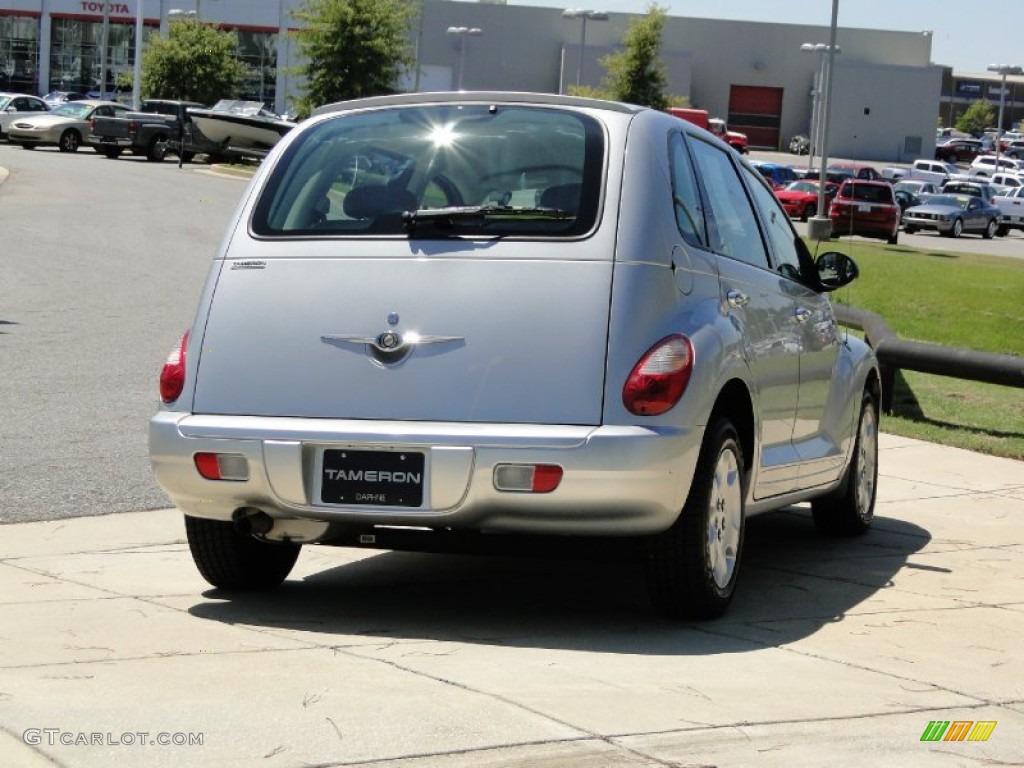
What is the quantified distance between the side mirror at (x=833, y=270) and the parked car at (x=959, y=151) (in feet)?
384

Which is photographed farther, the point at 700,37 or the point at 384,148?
the point at 700,37

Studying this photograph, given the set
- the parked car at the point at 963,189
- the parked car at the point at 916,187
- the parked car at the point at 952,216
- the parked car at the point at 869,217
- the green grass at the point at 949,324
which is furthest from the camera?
the parked car at the point at 916,187

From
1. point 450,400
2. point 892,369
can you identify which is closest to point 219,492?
point 450,400

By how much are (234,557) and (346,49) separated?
5560cm

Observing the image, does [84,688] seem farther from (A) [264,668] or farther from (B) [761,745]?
(B) [761,745]

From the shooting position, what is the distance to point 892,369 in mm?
13367

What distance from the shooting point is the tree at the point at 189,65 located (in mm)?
74625

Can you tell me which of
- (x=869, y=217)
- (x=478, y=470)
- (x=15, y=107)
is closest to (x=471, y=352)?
(x=478, y=470)

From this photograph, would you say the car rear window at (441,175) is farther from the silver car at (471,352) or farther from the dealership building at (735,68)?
the dealership building at (735,68)

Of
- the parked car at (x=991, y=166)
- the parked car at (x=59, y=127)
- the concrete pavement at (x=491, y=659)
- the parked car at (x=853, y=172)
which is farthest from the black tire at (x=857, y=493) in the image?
the parked car at (x=991, y=166)

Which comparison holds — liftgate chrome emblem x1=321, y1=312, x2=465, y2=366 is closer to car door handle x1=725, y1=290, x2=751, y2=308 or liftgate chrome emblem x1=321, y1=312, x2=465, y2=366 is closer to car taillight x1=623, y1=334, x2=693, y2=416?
car taillight x1=623, y1=334, x2=693, y2=416

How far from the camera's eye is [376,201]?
630 cm

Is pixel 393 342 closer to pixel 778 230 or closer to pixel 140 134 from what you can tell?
pixel 778 230

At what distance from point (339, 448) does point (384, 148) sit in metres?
1.18
